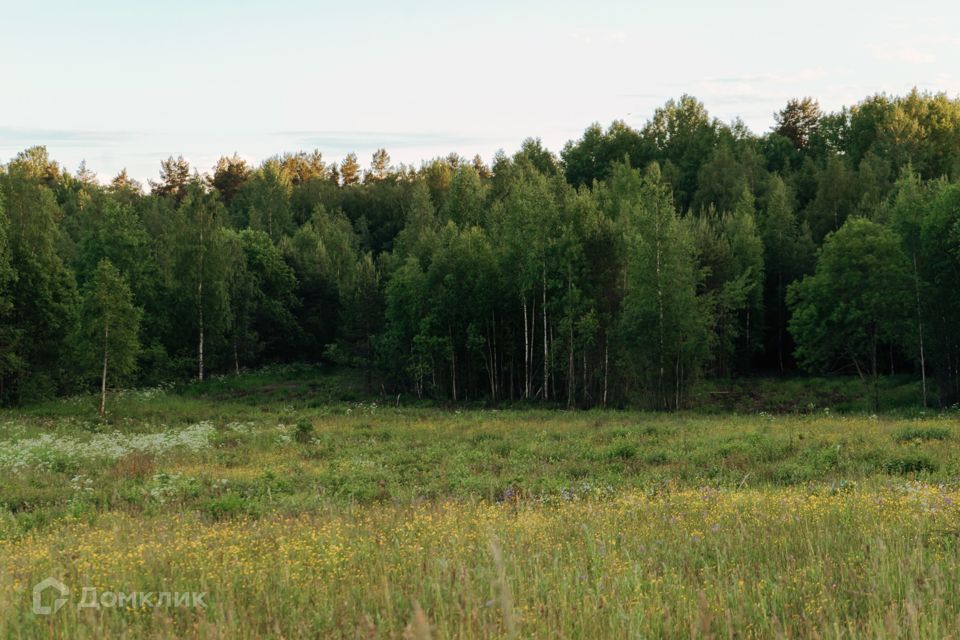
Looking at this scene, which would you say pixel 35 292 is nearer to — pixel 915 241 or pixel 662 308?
pixel 662 308

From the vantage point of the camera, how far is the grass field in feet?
17.6

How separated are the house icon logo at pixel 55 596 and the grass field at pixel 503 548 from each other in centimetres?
8

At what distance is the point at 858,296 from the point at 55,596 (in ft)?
155

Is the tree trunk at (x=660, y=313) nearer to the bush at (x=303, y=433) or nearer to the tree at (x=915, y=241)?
the tree at (x=915, y=241)

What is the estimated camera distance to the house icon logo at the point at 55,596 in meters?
5.99

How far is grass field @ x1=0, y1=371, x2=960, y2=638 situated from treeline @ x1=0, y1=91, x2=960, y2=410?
74.7 feet

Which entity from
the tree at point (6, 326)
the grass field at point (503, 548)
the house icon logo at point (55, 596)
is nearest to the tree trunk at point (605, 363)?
the grass field at point (503, 548)

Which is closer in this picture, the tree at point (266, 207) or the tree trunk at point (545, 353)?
the tree trunk at point (545, 353)

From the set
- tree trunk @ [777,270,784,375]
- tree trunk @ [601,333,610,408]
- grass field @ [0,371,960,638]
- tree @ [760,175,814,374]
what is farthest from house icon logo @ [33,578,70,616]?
tree trunk @ [777,270,784,375]

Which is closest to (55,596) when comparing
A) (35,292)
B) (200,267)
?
(35,292)

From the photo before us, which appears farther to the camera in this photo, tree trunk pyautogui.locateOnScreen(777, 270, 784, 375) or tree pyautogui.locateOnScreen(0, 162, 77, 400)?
tree trunk pyautogui.locateOnScreen(777, 270, 784, 375)

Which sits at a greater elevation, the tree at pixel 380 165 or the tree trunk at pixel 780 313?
the tree at pixel 380 165

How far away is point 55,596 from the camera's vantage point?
652 cm

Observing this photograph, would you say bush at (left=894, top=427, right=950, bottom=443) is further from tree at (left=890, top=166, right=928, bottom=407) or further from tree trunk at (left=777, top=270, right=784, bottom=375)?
tree trunk at (left=777, top=270, right=784, bottom=375)
